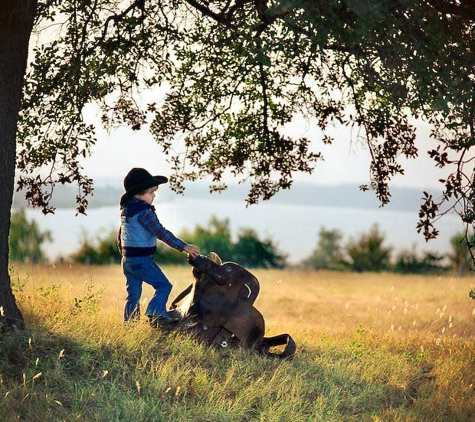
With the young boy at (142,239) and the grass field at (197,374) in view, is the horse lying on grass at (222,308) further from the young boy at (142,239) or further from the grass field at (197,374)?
the young boy at (142,239)

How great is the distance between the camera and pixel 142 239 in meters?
8.52

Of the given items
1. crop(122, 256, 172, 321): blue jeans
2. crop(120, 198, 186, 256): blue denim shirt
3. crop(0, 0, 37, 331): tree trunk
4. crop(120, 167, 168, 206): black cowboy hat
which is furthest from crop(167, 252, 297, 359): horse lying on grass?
crop(0, 0, 37, 331): tree trunk

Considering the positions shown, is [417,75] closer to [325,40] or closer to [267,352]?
[325,40]

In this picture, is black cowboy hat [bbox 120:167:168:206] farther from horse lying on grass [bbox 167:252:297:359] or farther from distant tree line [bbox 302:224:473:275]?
distant tree line [bbox 302:224:473:275]

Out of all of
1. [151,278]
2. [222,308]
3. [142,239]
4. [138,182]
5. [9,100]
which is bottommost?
[222,308]

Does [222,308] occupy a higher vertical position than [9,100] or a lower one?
lower

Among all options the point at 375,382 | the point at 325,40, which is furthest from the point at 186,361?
the point at 325,40

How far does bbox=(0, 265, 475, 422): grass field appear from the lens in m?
6.69

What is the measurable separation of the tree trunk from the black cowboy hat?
1.37 metres

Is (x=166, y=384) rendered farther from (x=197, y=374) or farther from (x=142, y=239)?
(x=142, y=239)

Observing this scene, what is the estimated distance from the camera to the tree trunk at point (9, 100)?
793cm

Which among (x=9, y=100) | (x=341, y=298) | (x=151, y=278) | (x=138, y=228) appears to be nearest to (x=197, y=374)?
(x=151, y=278)

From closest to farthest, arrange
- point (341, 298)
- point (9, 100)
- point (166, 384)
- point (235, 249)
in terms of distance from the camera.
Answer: point (166, 384)
point (9, 100)
point (341, 298)
point (235, 249)

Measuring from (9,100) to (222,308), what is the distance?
348 cm
